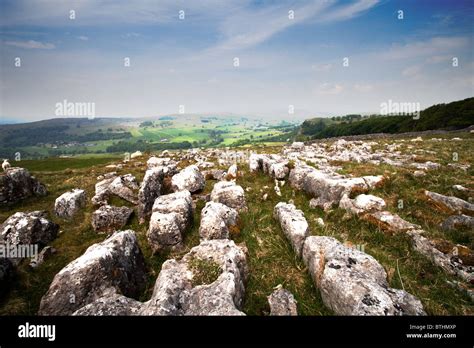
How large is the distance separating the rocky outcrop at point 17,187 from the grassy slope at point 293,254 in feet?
8.67

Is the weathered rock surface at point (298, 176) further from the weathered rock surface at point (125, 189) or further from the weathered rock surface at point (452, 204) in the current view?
the weathered rock surface at point (125, 189)

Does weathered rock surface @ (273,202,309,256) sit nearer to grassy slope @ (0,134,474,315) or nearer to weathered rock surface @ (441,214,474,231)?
grassy slope @ (0,134,474,315)

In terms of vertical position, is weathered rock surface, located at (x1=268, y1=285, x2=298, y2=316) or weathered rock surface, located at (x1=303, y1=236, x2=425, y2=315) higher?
weathered rock surface, located at (x1=303, y1=236, x2=425, y2=315)

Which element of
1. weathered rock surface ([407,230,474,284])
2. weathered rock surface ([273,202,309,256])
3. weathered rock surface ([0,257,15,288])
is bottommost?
weathered rock surface ([0,257,15,288])

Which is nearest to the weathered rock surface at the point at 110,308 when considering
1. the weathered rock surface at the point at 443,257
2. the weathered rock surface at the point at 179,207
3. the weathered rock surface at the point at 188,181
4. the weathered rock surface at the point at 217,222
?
the weathered rock surface at the point at 217,222

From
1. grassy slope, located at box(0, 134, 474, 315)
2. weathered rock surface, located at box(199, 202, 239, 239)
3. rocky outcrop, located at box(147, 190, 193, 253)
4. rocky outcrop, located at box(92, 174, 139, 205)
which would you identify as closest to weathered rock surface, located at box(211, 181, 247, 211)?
grassy slope, located at box(0, 134, 474, 315)

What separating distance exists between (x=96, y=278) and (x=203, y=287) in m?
3.07

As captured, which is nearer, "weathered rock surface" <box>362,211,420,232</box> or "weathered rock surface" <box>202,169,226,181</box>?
"weathered rock surface" <box>362,211,420,232</box>

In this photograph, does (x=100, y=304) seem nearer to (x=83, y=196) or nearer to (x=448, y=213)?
(x=83, y=196)

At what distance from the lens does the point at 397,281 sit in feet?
22.9

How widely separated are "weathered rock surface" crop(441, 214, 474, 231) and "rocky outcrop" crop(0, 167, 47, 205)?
25285mm

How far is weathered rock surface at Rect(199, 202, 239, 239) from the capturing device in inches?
361
